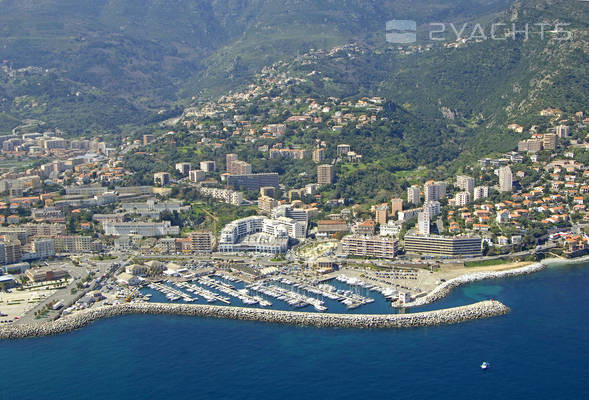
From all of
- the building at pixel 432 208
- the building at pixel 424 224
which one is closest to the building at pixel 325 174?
the building at pixel 432 208

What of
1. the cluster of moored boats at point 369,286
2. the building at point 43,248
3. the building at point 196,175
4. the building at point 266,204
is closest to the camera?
the cluster of moored boats at point 369,286

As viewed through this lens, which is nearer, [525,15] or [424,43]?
[525,15]

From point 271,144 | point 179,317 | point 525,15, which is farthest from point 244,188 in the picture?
point 525,15

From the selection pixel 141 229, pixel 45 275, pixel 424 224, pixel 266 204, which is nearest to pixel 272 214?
pixel 266 204

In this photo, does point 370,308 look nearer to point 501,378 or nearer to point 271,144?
point 501,378

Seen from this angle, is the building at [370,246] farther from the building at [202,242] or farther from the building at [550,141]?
the building at [550,141]

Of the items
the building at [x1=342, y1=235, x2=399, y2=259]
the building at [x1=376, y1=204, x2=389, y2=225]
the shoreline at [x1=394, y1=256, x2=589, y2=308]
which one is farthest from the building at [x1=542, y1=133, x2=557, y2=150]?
the building at [x1=342, y1=235, x2=399, y2=259]
